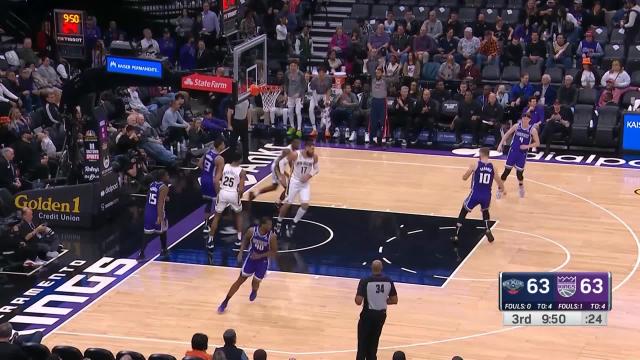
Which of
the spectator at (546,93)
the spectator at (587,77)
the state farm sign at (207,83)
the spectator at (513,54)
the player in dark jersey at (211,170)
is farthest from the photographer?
the spectator at (513,54)

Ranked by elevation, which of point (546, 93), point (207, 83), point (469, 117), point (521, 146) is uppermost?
point (207, 83)

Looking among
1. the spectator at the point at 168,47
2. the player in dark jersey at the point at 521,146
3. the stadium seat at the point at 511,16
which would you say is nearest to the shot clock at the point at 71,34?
the player in dark jersey at the point at 521,146

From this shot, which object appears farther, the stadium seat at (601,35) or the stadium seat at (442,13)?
the stadium seat at (442,13)

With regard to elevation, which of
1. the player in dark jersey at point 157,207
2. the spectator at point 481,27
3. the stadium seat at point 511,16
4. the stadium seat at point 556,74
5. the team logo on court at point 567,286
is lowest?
the player in dark jersey at point 157,207

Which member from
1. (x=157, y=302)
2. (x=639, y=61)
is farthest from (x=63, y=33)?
(x=639, y=61)

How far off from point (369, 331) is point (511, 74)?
1635 cm

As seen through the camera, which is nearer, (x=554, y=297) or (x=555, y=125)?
(x=554, y=297)

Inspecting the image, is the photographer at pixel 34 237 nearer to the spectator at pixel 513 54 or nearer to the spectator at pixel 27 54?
the spectator at pixel 27 54

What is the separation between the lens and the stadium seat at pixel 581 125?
91.7ft

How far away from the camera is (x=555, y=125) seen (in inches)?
1095

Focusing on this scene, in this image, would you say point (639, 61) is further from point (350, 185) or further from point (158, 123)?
point (158, 123)

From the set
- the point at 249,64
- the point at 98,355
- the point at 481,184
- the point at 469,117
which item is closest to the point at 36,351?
the point at 98,355

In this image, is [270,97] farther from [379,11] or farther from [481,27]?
[481,27]

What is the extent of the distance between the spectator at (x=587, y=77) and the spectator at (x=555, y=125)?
1.38 m
